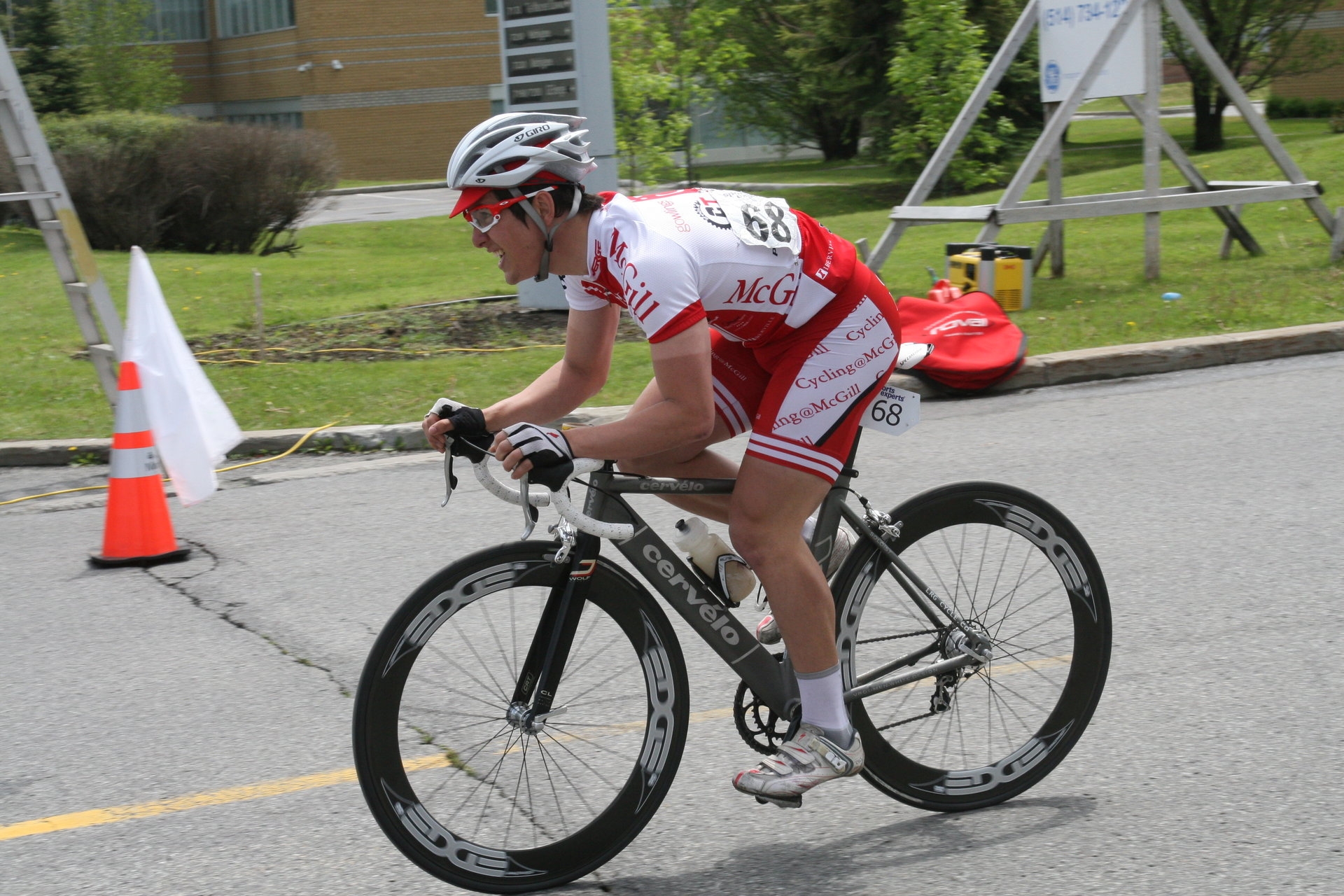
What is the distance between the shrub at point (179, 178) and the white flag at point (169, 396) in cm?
1377

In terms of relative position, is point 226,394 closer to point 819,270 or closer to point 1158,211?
point 819,270

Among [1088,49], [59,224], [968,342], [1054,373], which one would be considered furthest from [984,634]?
[1088,49]

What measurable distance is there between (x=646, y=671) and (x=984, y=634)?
1.02 m

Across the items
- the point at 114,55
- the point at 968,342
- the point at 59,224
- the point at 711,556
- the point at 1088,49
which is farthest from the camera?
the point at 114,55

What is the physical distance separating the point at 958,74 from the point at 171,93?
126 ft

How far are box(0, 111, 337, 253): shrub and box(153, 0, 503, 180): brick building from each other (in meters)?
32.3

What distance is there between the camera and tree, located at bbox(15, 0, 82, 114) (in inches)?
1699

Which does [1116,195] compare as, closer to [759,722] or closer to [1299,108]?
[759,722]

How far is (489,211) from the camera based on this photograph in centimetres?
321

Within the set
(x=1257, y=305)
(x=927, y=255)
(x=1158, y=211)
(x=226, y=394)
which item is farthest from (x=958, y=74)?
(x=226, y=394)

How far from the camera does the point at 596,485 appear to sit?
338 cm

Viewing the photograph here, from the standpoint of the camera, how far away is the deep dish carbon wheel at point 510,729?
3209mm

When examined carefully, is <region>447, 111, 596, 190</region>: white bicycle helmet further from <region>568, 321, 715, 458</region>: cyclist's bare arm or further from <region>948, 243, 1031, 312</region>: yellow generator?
<region>948, 243, 1031, 312</region>: yellow generator

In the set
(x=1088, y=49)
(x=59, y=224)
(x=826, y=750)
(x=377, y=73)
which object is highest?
(x=377, y=73)
